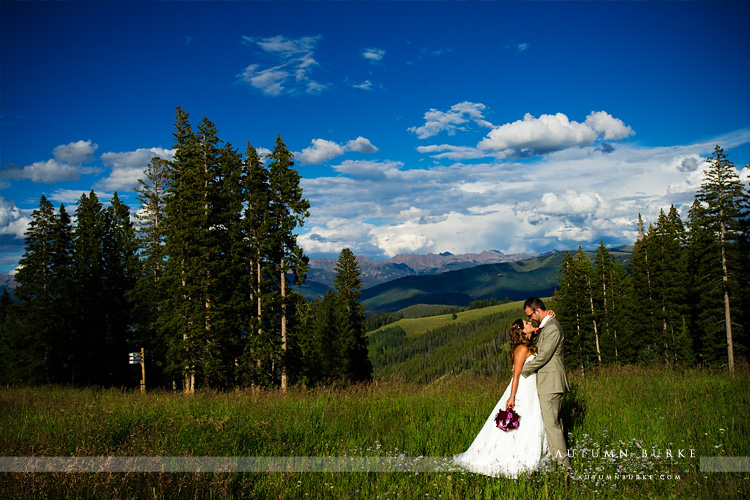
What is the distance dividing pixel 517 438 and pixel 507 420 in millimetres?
254

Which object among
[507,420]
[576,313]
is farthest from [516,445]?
[576,313]

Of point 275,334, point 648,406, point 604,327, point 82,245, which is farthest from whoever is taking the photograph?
point 604,327

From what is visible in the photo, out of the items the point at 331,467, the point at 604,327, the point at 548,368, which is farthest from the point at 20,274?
the point at 604,327

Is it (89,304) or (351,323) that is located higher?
(89,304)

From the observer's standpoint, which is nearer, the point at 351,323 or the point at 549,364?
the point at 549,364

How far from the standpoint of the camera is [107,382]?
1231 inches

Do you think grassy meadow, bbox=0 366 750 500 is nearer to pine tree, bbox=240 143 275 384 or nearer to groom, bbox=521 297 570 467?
groom, bbox=521 297 570 467

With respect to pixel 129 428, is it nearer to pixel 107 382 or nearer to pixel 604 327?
pixel 107 382

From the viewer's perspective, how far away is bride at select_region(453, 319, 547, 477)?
5.25m

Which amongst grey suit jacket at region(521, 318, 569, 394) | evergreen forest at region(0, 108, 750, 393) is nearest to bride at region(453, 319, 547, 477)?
grey suit jacket at region(521, 318, 569, 394)

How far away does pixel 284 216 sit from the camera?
2375 centimetres

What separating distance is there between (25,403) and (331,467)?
9.16 metres

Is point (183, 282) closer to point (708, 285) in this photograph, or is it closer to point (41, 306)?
point (41, 306)

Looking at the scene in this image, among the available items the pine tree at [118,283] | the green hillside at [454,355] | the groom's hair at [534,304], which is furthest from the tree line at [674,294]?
the green hillside at [454,355]
